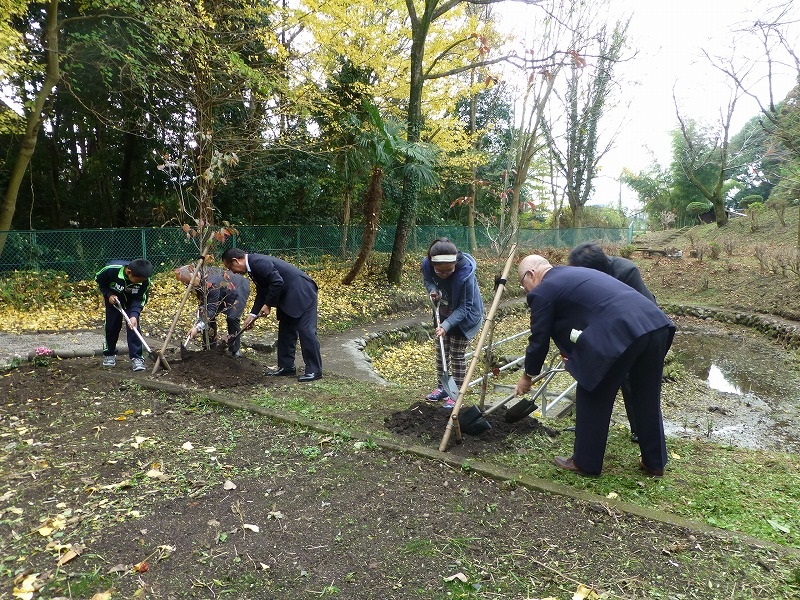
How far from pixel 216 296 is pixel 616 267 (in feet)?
16.0

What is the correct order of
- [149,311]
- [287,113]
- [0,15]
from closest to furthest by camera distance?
1. [0,15]
2. [149,311]
3. [287,113]

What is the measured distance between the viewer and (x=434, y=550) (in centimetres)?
260

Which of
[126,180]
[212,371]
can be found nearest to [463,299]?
[212,371]

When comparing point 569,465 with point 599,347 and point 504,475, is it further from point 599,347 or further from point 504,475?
point 599,347

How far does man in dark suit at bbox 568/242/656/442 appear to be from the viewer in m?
3.97

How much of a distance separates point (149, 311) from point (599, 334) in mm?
8717

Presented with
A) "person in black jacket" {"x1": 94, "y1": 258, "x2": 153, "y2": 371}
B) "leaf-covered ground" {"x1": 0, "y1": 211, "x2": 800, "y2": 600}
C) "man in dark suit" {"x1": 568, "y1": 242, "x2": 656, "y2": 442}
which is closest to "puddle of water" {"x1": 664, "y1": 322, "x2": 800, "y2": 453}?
"man in dark suit" {"x1": 568, "y1": 242, "x2": 656, "y2": 442}

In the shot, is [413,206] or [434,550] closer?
[434,550]

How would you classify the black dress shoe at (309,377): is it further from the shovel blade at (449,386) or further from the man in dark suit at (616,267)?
the man in dark suit at (616,267)

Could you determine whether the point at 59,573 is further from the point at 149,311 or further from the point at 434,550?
the point at 149,311

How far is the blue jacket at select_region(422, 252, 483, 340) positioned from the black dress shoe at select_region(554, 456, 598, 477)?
64.7 inches

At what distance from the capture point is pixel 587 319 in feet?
10.6

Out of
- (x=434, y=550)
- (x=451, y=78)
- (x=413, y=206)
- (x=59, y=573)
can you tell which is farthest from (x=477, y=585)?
(x=451, y=78)

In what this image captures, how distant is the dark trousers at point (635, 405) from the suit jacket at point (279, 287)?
10.9 feet
